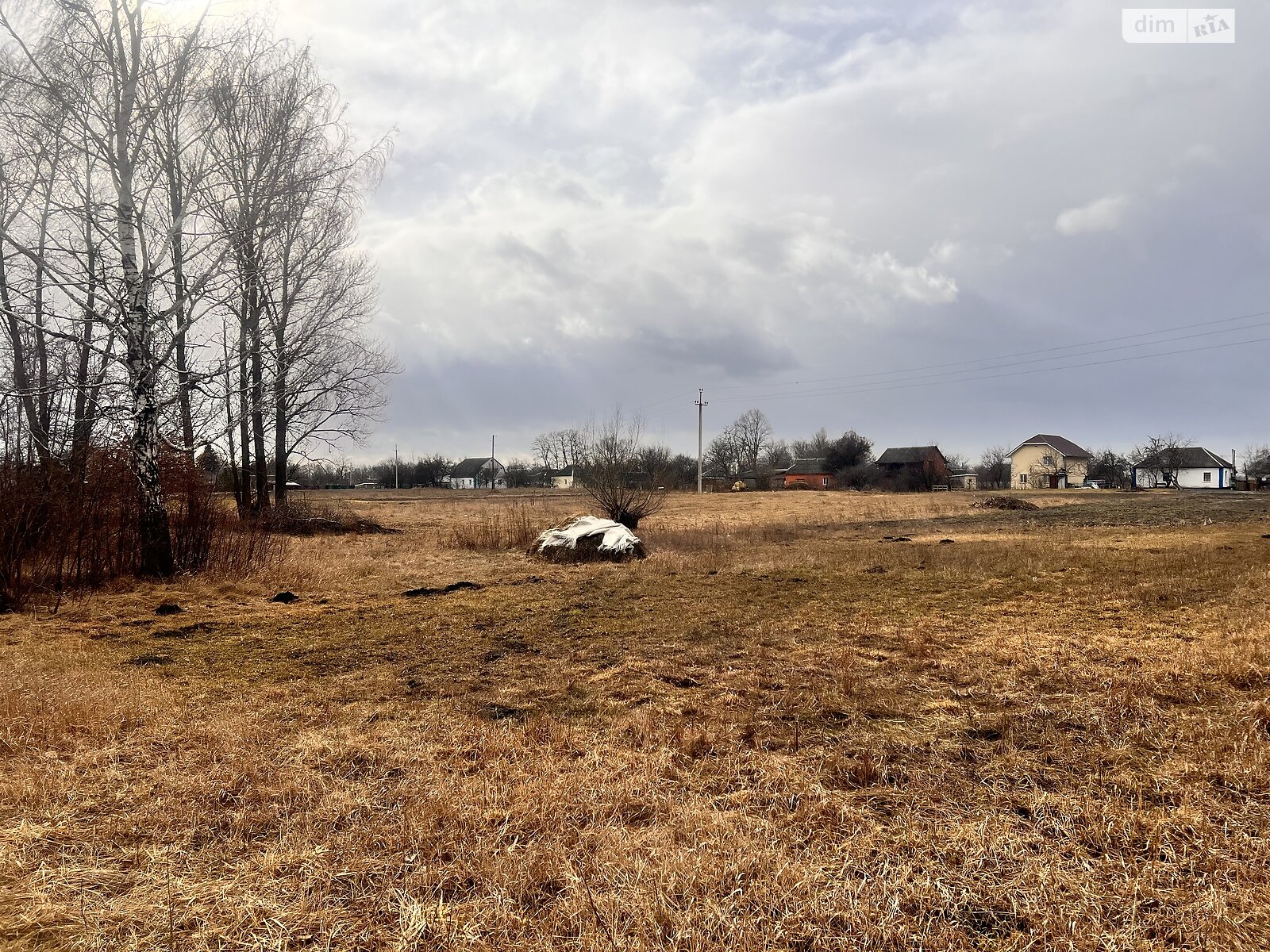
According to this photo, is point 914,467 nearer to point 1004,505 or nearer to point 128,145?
point 1004,505

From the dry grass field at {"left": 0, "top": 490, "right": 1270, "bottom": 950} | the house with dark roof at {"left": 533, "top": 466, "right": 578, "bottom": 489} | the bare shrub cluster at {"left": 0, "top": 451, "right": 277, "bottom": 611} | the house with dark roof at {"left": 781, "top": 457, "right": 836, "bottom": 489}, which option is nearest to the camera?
the dry grass field at {"left": 0, "top": 490, "right": 1270, "bottom": 950}

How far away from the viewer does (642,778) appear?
3416 millimetres

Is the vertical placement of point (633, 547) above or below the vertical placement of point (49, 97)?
below

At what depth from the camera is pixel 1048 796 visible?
123 inches

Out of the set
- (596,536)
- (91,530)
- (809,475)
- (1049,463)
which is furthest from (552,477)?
(91,530)

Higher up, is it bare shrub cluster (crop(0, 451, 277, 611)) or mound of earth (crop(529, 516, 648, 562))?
bare shrub cluster (crop(0, 451, 277, 611))

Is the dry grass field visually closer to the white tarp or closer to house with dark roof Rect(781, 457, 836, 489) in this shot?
the white tarp

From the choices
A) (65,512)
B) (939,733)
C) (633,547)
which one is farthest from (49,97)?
(939,733)

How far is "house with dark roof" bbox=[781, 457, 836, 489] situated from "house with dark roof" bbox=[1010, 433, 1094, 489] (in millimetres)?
19768

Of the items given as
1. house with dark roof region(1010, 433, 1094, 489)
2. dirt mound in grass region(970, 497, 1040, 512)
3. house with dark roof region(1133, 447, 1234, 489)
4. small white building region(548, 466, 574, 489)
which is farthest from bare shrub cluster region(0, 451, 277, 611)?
small white building region(548, 466, 574, 489)

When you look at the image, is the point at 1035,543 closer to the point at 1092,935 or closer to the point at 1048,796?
the point at 1048,796

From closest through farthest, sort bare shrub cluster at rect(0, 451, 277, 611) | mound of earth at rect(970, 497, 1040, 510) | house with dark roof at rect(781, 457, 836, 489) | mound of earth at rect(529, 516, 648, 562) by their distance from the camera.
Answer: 1. bare shrub cluster at rect(0, 451, 277, 611)
2. mound of earth at rect(529, 516, 648, 562)
3. mound of earth at rect(970, 497, 1040, 510)
4. house with dark roof at rect(781, 457, 836, 489)

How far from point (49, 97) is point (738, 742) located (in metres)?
11.6

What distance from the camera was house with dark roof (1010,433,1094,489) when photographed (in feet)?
233
